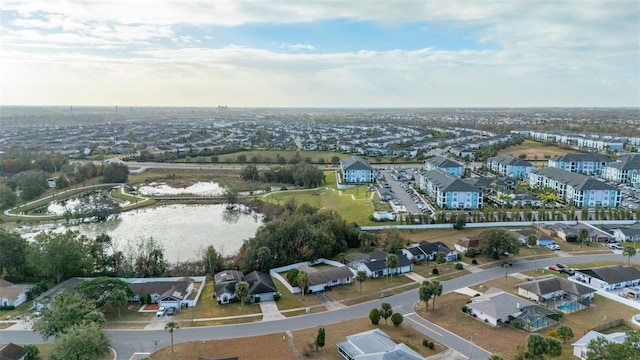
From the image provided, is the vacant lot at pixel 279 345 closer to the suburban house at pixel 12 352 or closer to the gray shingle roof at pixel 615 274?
the suburban house at pixel 12 352

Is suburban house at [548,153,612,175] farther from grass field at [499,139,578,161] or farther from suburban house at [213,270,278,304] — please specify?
suburban house at [213,270,278,304]

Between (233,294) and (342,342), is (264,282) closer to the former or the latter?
(233,294)

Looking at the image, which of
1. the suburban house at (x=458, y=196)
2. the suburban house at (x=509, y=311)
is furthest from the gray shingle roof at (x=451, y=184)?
the suburban house at (x=509, y=311)

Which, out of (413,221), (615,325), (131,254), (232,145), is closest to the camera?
(615,325)

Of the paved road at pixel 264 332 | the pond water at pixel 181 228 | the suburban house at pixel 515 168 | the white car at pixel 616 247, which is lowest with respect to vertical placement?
the pond water at pixel 181 228

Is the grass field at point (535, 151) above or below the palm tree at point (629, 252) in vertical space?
above

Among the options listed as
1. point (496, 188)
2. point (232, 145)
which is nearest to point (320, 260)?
point (496, 188)
